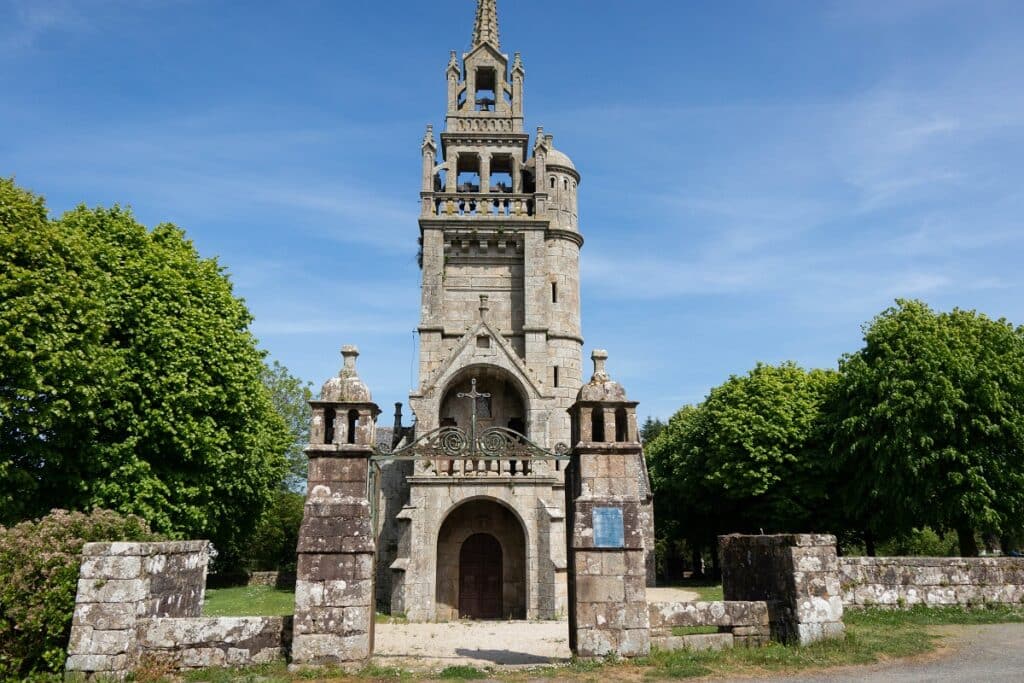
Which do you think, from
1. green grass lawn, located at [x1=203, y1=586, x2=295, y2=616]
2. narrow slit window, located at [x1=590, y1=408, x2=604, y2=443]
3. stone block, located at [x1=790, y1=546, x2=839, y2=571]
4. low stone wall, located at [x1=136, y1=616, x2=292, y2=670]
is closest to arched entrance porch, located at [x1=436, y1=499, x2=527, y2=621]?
green grass lawn, located at [x1=203, y1=586, x2=295, y2=616]

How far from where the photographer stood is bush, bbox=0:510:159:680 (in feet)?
31.8

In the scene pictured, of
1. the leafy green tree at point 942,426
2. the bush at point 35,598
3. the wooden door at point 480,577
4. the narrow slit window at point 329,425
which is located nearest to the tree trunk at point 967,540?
the leafy green tree at point 942,426

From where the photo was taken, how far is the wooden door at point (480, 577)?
23562mm

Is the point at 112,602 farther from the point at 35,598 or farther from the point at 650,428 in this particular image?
the point at 650,428

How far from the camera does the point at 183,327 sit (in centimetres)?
2173

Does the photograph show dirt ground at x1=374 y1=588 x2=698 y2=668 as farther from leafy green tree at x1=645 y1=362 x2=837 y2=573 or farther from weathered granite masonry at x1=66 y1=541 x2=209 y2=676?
leafy green tree at x1=645 y1=362 x2=837 y2=573

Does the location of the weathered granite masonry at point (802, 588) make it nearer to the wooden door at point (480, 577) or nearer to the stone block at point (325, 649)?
the stone block at point (325, 649)

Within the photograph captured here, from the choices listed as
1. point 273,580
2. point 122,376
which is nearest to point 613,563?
point 122,376

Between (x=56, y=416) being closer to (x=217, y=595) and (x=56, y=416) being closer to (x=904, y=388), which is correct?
(x=217, y=595)

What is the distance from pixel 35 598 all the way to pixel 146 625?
4.81 feet

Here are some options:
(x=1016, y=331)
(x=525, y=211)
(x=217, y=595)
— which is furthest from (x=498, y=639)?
(x=1016, y=331)

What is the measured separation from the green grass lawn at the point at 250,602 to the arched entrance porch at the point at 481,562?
194 inches

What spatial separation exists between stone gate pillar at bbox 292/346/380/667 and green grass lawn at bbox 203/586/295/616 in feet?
29.7

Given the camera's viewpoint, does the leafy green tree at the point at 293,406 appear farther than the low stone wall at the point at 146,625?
Yes
